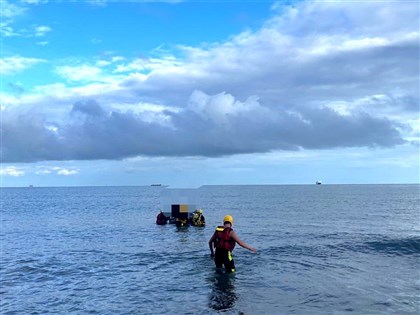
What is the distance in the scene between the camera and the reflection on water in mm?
16438

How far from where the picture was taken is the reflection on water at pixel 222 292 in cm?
1644

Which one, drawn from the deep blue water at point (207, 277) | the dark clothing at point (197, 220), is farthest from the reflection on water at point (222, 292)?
the dark clothing at point (197, 220)

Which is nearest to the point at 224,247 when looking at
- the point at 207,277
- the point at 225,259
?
the point at 225,259

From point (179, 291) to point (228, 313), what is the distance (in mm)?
3986

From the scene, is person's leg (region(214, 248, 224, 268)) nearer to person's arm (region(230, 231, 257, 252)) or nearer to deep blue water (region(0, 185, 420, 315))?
deep blue water (region(0, 185, 420, 315))

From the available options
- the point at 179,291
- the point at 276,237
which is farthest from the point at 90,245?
the point at 179,291

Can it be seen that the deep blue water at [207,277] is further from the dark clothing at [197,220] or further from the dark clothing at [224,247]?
the dark clothing at [197,220]

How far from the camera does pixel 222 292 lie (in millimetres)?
18297

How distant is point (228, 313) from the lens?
606 inches

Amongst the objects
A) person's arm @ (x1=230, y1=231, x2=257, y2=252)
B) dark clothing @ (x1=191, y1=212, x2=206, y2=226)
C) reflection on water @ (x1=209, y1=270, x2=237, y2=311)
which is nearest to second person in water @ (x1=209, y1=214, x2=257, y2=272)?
person's arm @ (x1=230, y1=231, x2=257, y2=252)

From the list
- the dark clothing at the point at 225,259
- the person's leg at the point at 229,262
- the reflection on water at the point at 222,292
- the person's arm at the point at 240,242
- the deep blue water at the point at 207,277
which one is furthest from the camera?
the person's leg at the point at 229,262

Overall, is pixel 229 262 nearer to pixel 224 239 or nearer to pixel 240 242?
pixel 224 239

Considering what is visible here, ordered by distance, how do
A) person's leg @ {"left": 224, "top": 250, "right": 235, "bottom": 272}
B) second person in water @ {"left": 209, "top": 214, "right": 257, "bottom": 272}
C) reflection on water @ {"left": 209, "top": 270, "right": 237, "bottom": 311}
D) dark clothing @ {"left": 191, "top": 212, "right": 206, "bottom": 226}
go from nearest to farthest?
reflection on water @ {"left": 209, "top": 270, "right": 237, "bottom": 311} → second person in water @ {"left": 209, "top": 214, "right": 257, "bottom": 272} → person's leg @ {"left": 224, "top": 250, "right": 235, "bottom": 272} → dark clothing @ {"left": 191, "top": 212, "right": 206, "bottom": 226}

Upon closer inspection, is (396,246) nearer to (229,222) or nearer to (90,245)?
(229,222)
